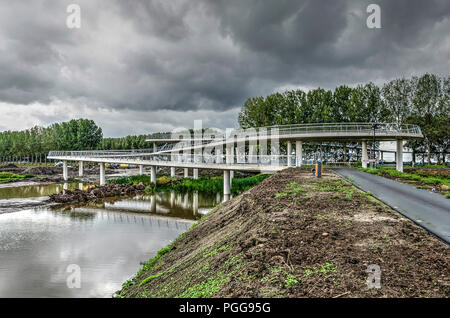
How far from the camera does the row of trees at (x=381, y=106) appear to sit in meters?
51.2

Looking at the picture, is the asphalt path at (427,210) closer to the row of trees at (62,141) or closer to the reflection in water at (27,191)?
the reflection in water at (27,191)

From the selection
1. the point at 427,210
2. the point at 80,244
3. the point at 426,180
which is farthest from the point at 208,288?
the point at 426,180

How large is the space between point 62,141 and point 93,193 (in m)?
72.1

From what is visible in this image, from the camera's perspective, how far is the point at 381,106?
53531 millimetres

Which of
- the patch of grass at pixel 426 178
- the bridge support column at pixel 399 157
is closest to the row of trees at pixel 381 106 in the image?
the bridge support column at pixel 399 157

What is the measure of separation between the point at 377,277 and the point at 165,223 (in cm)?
1913

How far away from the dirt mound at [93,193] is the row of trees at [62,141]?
217 ft

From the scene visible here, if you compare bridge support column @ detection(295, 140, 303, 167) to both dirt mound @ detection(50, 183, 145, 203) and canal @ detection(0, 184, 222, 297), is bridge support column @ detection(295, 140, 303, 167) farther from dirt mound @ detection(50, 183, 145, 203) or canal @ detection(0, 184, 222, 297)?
dirt mound @ detection(50, 183, 145, 203)

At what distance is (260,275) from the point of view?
4.57m

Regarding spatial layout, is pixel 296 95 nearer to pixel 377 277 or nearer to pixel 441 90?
pixel 441 90

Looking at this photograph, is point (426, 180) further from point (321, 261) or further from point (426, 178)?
point (321, 261)

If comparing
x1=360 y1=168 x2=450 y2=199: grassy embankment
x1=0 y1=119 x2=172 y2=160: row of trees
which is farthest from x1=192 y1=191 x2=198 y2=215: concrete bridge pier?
x1=0 y1=119 x2=172 y2=160: row of trees

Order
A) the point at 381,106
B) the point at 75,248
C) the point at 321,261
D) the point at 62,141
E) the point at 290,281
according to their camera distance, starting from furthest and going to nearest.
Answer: the point at 62,141, the point at 381,106, the point at 75,248, the point at 321,261, the point at 290,281
